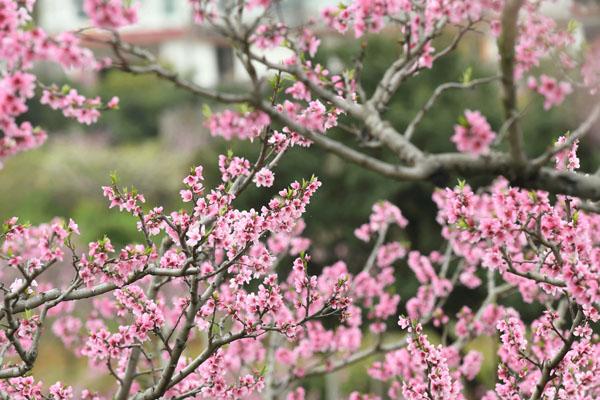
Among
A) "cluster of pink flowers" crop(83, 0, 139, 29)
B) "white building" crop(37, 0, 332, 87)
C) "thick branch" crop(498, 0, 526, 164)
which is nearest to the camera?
"thick branch" crop(498, 0, 526, 164)

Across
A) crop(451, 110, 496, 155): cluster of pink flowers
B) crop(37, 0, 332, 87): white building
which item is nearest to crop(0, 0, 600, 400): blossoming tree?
crop(451, 110, 496, 155): cluster of pink flowers

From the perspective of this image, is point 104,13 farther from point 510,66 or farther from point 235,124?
point 510,66

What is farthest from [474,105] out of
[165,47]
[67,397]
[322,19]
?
[165,47]

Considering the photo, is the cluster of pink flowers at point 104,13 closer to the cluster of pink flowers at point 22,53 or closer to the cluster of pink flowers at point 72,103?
the cluster of pink flowers at point 22,53

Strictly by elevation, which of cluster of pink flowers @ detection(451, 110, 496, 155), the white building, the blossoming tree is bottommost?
cluster of pink flowers @ detection(451, 110, 496, 155)

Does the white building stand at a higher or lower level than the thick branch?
higher

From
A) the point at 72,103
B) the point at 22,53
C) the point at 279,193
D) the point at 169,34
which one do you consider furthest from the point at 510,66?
the point at 169,34

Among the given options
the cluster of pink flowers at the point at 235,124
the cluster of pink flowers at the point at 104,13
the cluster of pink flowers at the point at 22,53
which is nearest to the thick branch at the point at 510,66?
the cluster of pink flowers at the point at 235,124

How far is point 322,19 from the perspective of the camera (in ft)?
15.0

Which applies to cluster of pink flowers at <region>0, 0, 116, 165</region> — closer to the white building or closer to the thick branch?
the thick branch

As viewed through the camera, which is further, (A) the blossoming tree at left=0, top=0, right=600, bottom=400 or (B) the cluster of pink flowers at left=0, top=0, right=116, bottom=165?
(B) the cluster of pink flowers at left=0, top=0, right=116, bottom=165

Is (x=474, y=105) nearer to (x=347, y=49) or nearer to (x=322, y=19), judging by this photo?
(x=347, y=49)

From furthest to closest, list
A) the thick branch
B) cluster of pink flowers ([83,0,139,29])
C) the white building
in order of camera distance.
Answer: the white building
cluster of pink flowers ([83,0,139,29])
the thick branch

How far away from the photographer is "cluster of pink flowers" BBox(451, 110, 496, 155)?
9.07 ft
